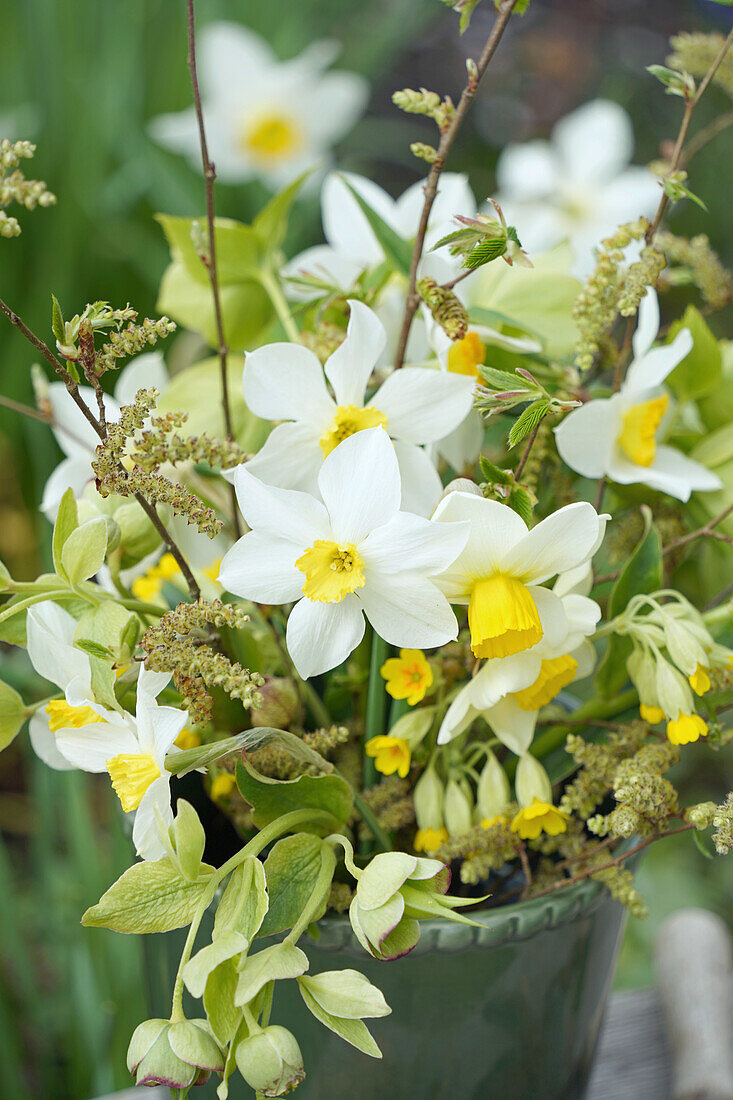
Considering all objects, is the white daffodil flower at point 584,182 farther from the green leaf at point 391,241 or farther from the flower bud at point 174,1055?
the flower bud at point 174,1055

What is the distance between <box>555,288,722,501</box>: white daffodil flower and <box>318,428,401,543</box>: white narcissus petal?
0.28 feet

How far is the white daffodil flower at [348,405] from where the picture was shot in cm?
31

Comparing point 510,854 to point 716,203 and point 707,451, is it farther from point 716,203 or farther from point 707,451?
point 716,203

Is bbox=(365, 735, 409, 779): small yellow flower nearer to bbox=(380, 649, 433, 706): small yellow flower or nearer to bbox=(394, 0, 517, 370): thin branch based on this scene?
bbox=(380, 649, 433, 706): small yellow flower

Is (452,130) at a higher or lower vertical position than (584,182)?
higher

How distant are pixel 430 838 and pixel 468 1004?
6 centimetres

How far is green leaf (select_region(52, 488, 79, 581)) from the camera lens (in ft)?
0.94

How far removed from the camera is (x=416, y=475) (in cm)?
33

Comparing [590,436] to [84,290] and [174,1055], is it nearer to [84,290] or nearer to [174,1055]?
[174,1055]

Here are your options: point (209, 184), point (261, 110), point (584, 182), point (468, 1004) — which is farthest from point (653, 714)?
point (261, 110)

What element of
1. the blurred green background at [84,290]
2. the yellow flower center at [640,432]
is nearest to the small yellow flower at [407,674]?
the yellow flower center at [640,432]

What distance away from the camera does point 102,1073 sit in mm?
834

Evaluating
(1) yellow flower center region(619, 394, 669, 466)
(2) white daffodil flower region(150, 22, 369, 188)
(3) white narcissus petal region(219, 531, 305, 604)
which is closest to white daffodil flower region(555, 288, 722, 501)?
(1) yellow flower center region(619, 394, 669, 466)

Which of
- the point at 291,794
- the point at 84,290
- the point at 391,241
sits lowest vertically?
the point at 84,290
